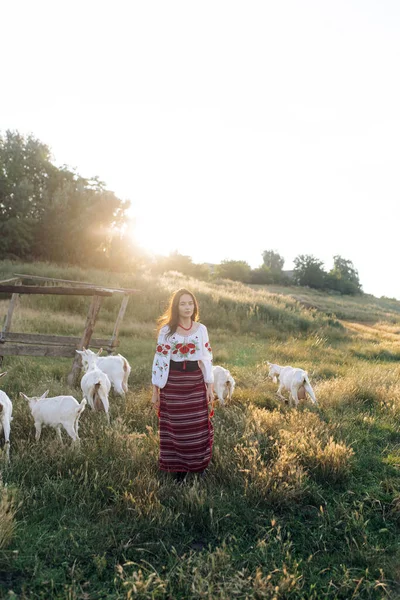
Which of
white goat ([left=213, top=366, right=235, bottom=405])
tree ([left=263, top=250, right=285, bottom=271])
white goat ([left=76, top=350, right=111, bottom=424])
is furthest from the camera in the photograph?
tree ([left=263, top=250, right=285, bottom=271])

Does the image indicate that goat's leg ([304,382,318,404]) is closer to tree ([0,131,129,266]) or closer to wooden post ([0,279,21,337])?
wooden post ([0,279,21,337])

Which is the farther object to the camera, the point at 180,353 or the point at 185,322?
the point at 185,322

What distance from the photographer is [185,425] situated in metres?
4.82

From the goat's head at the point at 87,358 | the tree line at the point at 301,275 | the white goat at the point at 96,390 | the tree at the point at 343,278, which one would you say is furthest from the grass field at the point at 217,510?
the tree at the point at 343,278

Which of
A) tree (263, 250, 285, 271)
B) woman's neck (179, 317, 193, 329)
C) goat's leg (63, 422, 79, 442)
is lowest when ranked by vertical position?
goat's leg (63, 422, 79, 442)

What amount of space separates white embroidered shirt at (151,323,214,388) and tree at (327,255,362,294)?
231 feet

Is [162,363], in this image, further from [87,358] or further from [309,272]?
[309,272]

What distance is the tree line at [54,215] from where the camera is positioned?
1218 inches

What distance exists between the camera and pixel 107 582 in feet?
10.4

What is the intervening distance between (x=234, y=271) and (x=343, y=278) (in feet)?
70.5

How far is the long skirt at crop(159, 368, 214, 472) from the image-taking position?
4.81 m

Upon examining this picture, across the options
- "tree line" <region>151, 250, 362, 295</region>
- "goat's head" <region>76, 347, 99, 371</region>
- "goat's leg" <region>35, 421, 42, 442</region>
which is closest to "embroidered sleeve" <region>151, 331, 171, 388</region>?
"goat's leg" <region>35, 421, 42, 442</region>

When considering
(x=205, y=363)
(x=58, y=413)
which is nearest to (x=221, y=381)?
(x=205, y=363)

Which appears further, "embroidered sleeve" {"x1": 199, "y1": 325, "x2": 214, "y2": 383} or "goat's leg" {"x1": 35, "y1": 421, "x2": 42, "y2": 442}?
"goat's leg" {"x1": 35, "y1": 421, "x2": 42, "y2": 442}
